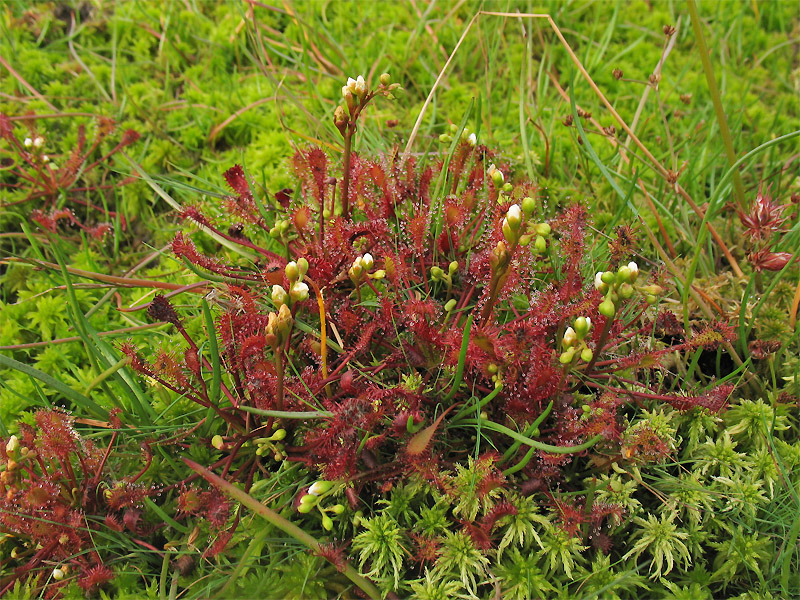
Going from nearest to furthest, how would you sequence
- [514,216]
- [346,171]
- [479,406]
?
1. [514,216]
2. [479,406]
3. [346,171]

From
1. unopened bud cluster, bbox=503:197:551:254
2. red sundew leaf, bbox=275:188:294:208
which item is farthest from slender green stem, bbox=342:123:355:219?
unopened bud cluster, bbox=503:197:551:254

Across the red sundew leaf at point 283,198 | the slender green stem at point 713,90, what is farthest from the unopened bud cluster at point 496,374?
the slender green stem at point 713,90

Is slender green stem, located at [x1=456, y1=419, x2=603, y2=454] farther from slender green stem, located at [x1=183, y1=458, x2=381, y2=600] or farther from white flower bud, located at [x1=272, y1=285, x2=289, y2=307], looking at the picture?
white flower bud, located at [x1=272, y1=285, x2=289, y2=307]

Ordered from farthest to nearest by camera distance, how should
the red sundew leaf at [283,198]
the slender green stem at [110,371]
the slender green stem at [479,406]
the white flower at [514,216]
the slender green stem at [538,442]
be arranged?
the red sundew leaf at [283,198] → the slender green stem at [110,371] → the slender green stem at [479,406] → the slender green stem at [538,442] → the white flower at [514,216]

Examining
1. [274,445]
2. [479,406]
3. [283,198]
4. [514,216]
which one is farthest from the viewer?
[283,198]

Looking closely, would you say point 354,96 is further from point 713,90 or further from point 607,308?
point 713,90

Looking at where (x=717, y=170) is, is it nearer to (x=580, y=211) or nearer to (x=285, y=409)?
(x=580, y=211)

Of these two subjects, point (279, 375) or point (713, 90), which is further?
point (713, 90)

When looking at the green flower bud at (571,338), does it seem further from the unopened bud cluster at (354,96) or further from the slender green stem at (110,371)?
the slender green stem at (110,371)

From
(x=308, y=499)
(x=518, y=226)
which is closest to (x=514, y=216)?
(x=518, y=226)
